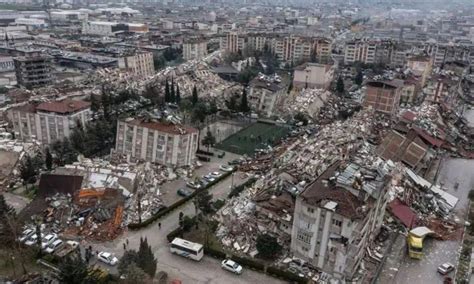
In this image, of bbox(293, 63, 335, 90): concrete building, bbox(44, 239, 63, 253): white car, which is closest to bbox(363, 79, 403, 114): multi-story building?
bbox(293, 63, 335, 90): concrete building

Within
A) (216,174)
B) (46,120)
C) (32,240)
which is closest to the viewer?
(32,240)

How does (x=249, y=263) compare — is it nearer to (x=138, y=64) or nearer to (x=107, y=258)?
(x=107, y=258)

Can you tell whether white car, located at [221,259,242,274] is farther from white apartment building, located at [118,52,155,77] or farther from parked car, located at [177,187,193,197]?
white apartment building, located at [118,52,155,77]

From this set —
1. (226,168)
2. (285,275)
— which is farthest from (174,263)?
(226,168)

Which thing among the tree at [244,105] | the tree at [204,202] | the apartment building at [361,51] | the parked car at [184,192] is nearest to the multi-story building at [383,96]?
the tree at [244,105]

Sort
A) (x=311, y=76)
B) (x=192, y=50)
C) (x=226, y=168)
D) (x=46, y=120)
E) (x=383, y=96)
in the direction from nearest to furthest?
(x=226, y=168), (x=46, y=120), (x=383, y=96), (x=311, y=76), (x=192, y=50)

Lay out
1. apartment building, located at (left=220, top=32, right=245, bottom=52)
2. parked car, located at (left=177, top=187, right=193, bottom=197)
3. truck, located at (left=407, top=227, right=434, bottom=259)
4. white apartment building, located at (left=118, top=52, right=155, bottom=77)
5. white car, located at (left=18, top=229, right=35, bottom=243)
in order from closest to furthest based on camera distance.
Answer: white car, located at (left=18, top=229, right=35, bottom=243) < truck, located at (left=407, top=227, right=434, bottom=259) < parked car, located at (left=177, top=187, right=193, bottom=197) < white apartment building, located at (left=118, top=52, right=155, bottom=77) < apartment building, located at (left=220, top=32, right=245, bottom=52)

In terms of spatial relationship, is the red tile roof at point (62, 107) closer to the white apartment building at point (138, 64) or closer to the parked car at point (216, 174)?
the parked car at point (216, 174)
